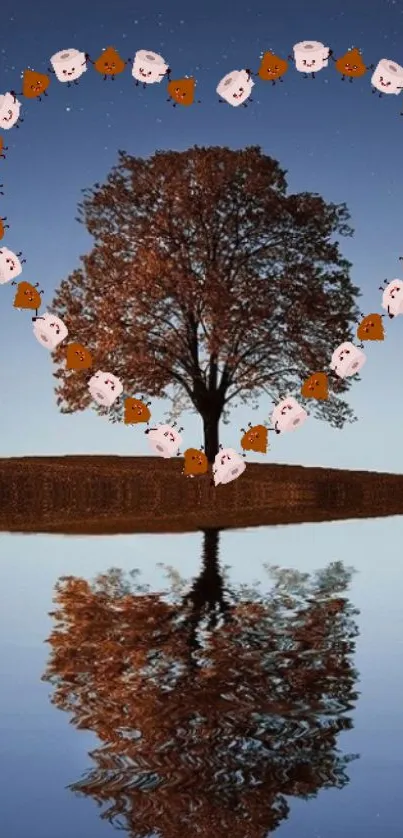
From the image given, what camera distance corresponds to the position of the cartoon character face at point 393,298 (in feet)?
57.3

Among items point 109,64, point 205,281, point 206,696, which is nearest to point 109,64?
point 109,64

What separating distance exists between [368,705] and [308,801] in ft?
8.55

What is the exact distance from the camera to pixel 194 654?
1152cm

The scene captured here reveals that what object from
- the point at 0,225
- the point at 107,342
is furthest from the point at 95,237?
the point at 0,225

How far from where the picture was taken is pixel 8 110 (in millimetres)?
16781

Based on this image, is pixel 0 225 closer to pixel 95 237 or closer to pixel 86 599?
pixel 86 599

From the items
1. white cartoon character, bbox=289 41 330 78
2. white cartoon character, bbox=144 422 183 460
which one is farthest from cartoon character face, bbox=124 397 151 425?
white cartoon character, bbox=289 41 330 78

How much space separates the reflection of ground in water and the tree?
2442cm

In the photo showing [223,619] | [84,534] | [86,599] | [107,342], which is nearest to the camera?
[223,619]

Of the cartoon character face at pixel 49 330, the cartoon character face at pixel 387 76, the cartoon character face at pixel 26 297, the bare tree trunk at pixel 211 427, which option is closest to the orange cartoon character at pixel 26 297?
the cartoon character face at pixel 26 297

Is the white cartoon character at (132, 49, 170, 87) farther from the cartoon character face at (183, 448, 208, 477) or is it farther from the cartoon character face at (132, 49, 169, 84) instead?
the cartoon character face at (183, 448, 208, 477)

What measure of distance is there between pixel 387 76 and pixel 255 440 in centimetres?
577

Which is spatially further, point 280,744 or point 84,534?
point 84,534

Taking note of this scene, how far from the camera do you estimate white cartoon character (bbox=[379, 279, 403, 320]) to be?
17469mm
